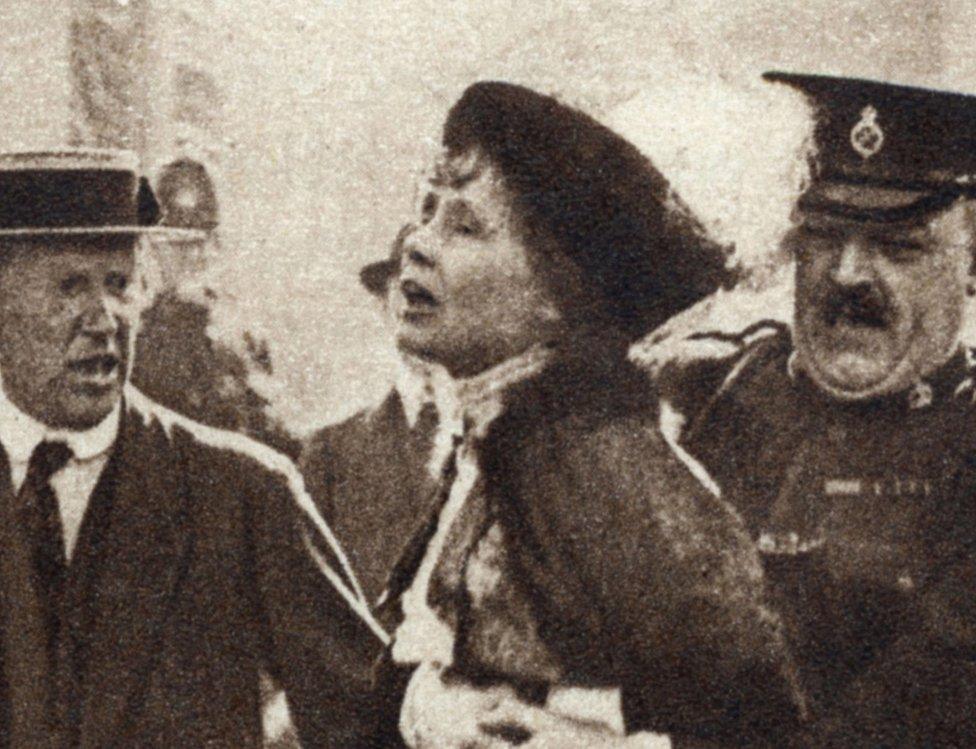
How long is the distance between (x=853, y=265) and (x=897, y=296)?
121 mm

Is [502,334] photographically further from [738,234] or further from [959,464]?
[959,464]

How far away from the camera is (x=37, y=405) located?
303 cm

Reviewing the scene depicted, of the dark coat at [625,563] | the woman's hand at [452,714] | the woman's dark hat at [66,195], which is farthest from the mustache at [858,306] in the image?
the woman's dark hat at [66,195]

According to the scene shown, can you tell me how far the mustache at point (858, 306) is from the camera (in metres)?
2.86

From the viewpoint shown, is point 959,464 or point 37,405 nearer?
point 959,464

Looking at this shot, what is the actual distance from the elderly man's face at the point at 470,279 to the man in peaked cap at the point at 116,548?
523 millimetres

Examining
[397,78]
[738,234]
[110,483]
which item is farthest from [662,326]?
[110,483]

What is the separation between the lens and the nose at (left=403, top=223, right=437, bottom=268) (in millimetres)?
2934

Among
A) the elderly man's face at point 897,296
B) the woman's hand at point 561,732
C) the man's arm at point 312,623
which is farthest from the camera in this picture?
the man's arm at point 312,623

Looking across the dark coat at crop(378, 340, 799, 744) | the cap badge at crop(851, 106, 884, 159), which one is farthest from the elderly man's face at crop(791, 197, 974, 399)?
the dark coat at crop(378, 340, 799, 744)

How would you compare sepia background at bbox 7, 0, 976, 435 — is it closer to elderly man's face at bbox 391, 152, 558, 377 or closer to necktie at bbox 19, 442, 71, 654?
elderly man's face at bbox 391, 152, 558, 377

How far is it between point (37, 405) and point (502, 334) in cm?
114

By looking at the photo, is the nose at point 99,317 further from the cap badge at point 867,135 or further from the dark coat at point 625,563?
the cap badge at point 867,135

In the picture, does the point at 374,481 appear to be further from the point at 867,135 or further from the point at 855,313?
the point at 867,135
